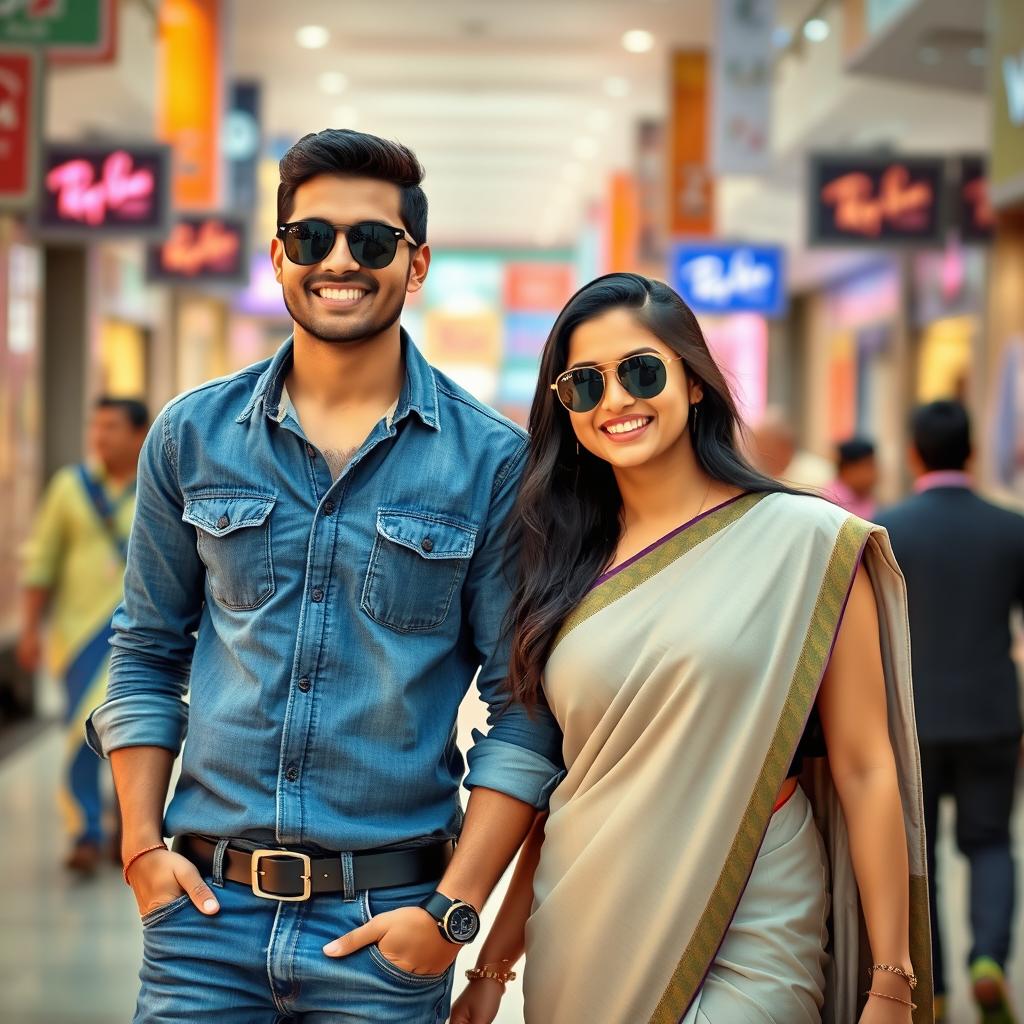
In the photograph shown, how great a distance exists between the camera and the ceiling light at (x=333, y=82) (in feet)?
53.5

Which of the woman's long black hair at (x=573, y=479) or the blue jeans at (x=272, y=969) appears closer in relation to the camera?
the blue jeans at (x=272, y=969)

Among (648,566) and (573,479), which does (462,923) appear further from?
(573,479)

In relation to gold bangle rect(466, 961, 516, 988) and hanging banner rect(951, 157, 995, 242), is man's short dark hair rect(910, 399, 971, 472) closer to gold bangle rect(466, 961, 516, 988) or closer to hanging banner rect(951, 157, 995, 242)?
gold bangle rect(466, 961, 516, 988)

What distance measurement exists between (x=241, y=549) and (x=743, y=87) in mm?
10164

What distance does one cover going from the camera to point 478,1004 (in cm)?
231

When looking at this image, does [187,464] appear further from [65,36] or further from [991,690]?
[65,36]

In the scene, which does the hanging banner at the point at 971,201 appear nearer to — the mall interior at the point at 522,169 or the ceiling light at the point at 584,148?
the mall interior at the point at 522,169

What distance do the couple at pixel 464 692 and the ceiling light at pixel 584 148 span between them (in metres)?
18.5

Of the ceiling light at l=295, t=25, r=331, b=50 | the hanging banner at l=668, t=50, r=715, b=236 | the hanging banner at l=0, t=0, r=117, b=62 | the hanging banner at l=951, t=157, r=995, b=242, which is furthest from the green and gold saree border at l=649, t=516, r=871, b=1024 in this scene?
the ceiling light at l=295, t=25, r=331, b=50

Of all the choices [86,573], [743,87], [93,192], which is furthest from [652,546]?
[743,87]

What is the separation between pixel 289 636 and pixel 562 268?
29648mm

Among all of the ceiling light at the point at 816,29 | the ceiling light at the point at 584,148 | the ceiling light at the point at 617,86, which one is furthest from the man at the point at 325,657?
the ceiling light at the point at 584,148

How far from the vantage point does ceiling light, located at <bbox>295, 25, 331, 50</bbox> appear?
569 inches

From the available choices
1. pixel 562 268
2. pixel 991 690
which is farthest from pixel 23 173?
pixel 562 268
